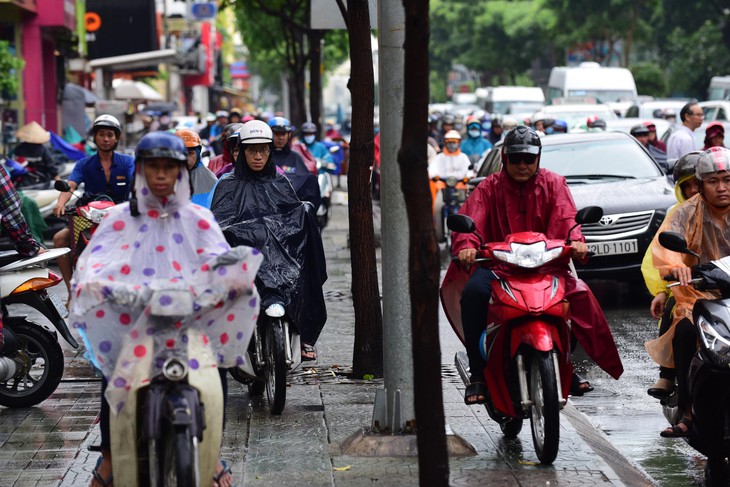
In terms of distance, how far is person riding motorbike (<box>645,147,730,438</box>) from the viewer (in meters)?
6.81

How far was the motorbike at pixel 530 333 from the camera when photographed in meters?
6.54

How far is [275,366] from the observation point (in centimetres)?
804

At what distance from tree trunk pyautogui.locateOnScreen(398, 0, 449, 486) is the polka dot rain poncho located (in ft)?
2.05

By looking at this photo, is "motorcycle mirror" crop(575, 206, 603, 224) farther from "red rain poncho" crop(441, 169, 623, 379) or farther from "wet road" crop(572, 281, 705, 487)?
"wet road" crop(572, 281, 705, 487)

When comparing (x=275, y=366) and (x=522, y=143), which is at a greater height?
(x=522, y=143)

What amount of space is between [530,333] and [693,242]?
1028 mm

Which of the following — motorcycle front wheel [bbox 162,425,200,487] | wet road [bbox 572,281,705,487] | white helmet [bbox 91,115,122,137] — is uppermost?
white helmet [bbox 91,115,122,137]

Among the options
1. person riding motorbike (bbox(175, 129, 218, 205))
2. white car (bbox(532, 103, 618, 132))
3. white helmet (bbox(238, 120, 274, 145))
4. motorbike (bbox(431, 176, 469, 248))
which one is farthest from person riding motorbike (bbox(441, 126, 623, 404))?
white car (bbox(532, 103, 618, 132))

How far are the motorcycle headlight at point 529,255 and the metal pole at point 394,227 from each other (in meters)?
0.71

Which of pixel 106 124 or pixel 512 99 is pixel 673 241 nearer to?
pixel 106 124

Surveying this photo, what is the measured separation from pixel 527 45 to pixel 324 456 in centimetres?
6775

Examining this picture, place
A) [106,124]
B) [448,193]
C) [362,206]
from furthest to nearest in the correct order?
[448,193] → [106,124] → [362,206]

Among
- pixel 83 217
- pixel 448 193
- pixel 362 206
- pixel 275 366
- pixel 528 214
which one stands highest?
pixel 528 214

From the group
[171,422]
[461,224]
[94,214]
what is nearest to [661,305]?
[461,224]
